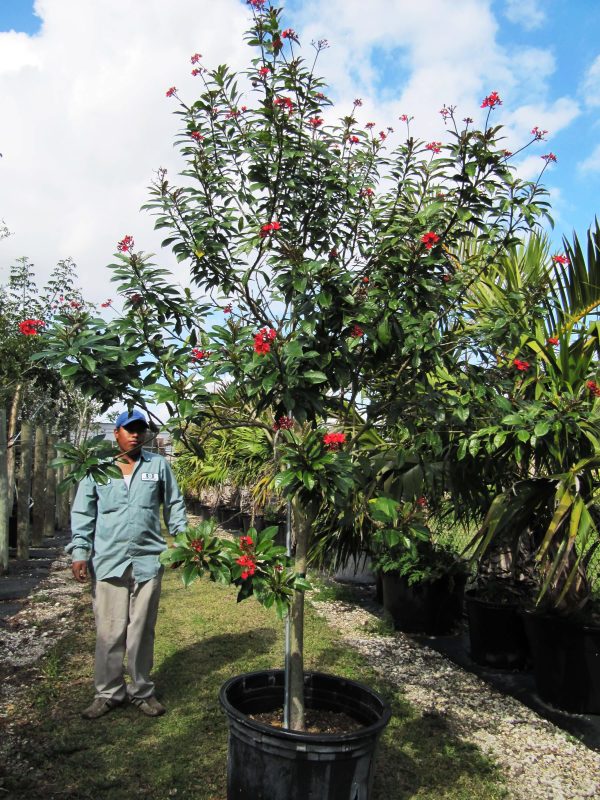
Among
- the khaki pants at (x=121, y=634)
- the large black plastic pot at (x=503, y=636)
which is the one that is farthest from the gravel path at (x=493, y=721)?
the khaki pants at (x=121, y=634)

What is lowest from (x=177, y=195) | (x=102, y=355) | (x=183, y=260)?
(x=102, y=355)

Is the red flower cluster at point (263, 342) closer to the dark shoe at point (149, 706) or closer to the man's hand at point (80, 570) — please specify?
the man's hand at point (80, 570)

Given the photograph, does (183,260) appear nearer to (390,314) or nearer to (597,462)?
(390,314)

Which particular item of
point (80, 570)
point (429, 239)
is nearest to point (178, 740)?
point (80, 570)

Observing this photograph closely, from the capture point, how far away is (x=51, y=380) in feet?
34.9

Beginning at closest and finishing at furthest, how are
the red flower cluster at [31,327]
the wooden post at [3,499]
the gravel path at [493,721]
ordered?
the red flower cluster at [31,327] → the gravel path at [493,721] → the wooden post at [3,499]

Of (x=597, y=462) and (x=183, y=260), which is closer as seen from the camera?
(x=183, y=260)

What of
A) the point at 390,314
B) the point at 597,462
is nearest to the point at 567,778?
the point at 597,462

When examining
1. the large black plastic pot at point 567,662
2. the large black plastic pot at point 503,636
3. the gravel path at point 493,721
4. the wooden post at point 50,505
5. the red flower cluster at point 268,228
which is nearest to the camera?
the red flower cluster at point 268,228

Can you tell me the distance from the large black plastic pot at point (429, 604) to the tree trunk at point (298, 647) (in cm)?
280

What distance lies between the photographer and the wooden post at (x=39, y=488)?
9508mm

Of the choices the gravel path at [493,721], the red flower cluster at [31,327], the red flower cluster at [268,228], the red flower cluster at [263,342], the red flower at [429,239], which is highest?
the red flower cluster at [268,228]

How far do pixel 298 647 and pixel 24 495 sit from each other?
7130 millimetres

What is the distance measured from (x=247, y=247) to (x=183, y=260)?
291mm
